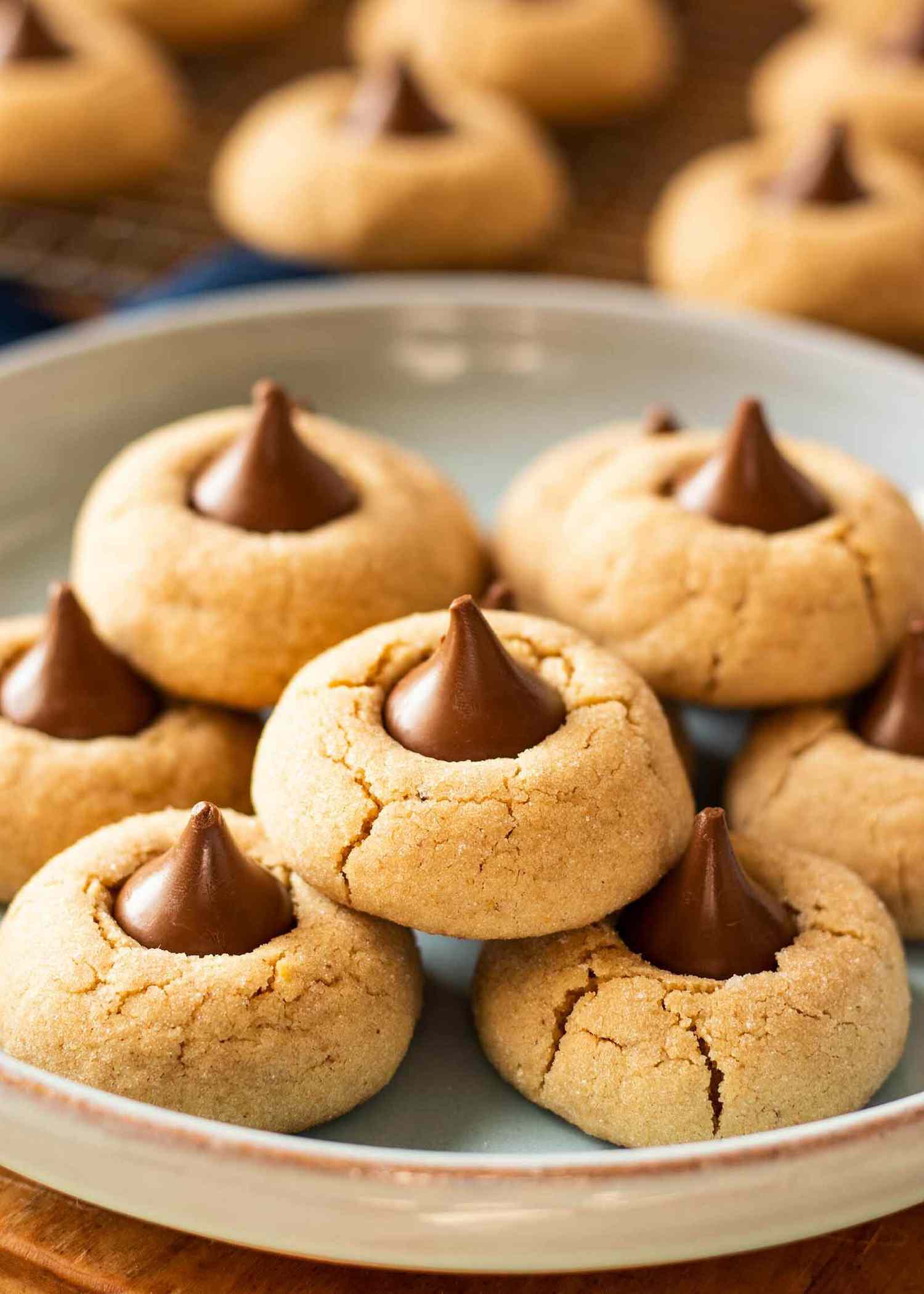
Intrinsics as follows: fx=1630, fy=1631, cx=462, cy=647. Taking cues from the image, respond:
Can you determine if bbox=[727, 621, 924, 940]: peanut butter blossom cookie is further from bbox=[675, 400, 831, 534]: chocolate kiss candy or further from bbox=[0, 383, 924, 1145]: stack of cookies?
bbox=[675, 400, 831, 534]: chocolate kiss candy

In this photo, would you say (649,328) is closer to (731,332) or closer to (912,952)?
(731,332)

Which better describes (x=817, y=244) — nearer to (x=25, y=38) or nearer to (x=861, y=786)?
(x=861, y=786)

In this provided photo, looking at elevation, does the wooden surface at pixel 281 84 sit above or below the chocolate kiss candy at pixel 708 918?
below

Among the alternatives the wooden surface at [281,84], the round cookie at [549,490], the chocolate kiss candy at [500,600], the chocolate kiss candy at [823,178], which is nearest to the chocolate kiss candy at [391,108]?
the wooden surface at [281,84]

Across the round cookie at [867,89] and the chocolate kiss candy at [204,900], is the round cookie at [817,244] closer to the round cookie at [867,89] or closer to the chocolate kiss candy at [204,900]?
the round cookie at [867,89]

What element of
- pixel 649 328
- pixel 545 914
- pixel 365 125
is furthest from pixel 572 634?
pixel 365 125

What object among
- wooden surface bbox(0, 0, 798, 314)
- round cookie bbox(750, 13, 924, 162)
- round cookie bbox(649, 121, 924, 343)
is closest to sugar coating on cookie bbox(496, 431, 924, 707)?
round cookie bbox(649, 121, 924, 343)
